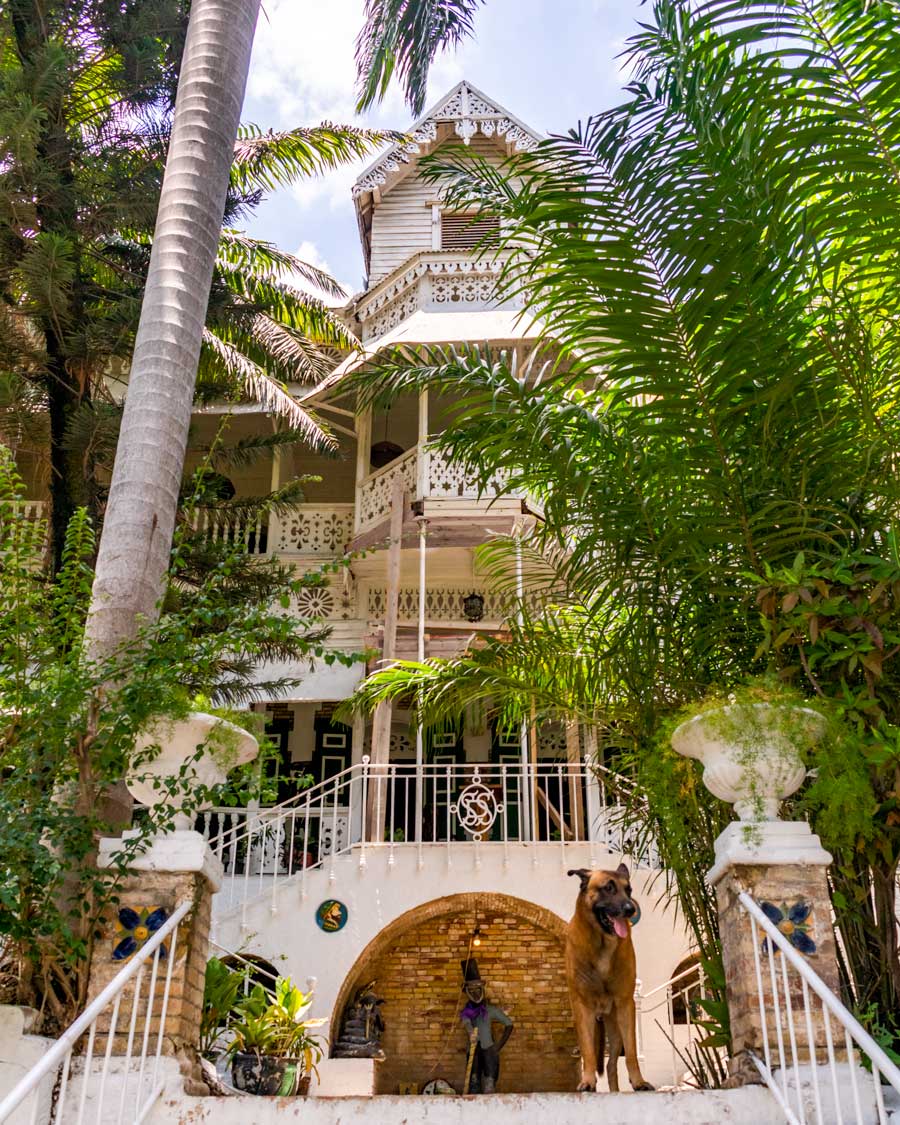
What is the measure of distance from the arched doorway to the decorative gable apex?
1085 cm

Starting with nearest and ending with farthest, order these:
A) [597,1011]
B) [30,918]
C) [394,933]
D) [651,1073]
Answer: [30,918]
[597,1011]
[651,1073]
[394,933]

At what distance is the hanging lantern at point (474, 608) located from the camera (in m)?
14.0

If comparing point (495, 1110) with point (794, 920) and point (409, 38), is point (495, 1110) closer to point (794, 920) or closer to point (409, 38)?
point (794, 920)

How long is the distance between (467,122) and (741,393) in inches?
491

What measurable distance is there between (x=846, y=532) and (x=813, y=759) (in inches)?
40.0

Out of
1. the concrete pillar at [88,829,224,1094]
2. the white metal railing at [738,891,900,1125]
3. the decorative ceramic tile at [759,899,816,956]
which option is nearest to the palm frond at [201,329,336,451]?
the concrete pillar at [88,829,224,1094]

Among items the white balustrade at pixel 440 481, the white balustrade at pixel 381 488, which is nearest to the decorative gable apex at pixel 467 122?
the white balustrade at pixel 381 488

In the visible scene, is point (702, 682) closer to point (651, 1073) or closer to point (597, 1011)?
point (597, 1011)

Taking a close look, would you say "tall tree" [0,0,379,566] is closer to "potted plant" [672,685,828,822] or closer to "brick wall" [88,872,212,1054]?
"brick wall" [88,872,212,1054]

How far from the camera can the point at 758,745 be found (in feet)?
14.3

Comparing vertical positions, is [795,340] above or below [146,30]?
below

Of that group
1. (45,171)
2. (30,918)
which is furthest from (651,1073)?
(45,171)

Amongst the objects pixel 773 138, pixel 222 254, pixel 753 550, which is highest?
pixel 222 254

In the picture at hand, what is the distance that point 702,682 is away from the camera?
5.57m
